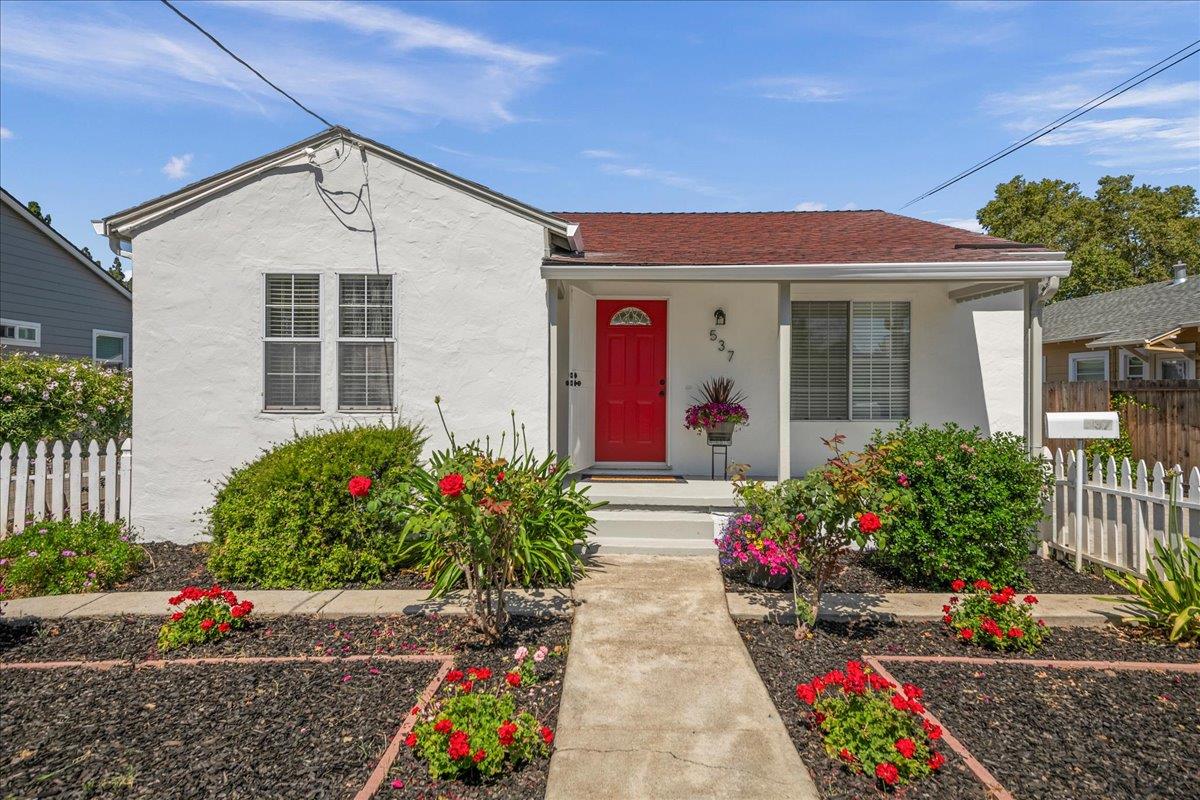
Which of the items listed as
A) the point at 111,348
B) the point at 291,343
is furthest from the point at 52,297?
the point at 291,343

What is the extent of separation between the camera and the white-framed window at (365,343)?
7.07 meters

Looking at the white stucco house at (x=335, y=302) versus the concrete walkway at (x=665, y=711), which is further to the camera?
the white stucco house at (x=335, y=302)

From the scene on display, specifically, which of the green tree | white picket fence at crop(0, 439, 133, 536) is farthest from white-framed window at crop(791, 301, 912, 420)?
the green tree

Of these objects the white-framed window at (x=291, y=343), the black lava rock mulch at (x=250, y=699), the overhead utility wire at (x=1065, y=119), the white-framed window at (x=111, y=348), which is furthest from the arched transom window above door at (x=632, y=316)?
the white-framed window at (x=111, y=348)

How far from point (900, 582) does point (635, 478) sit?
10.7ft

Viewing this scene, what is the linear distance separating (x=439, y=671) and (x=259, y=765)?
112 cm

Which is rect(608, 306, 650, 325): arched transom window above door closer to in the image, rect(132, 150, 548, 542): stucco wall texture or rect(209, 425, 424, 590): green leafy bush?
rect(132, 150, 548, 542): stucco wall texture

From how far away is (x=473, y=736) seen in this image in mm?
2758

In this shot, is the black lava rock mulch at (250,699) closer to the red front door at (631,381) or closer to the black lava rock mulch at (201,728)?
the black lava rock mulch at (201,728)

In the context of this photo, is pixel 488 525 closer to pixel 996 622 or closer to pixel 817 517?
pixel 817 517

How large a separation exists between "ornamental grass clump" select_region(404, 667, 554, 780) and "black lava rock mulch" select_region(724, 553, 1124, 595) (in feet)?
9.00

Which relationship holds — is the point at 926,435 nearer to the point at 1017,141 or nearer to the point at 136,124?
the point at 136,124

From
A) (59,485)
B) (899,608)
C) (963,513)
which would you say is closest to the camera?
(899,608)

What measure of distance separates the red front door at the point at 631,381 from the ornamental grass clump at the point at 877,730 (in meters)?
5.64
